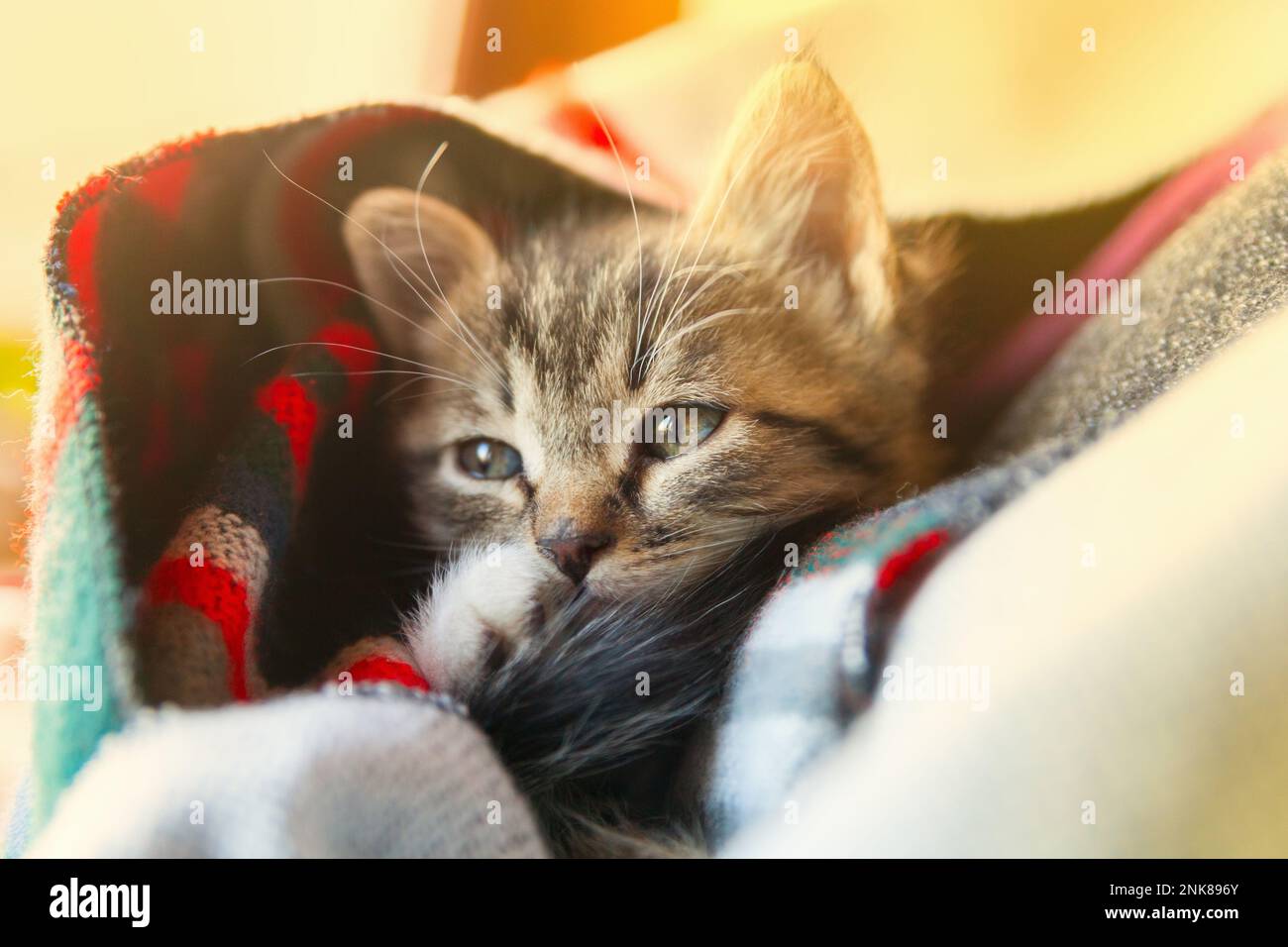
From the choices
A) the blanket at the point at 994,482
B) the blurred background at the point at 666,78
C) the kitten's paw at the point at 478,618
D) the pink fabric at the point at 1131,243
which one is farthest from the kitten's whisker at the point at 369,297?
the pink fabric at the point at 1131,243

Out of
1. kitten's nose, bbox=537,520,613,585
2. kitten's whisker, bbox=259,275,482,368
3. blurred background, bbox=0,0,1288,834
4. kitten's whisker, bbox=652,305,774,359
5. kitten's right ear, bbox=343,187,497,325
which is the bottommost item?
kitten's nose, bbox=537,520,613,585

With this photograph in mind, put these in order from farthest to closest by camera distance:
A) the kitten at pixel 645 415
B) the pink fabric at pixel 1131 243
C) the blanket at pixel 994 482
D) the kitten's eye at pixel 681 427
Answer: the pink fabric at pixel 1131 243, the kitten's eye at pixel 681 427, the kitten at pixel 645 415, the blanket at pixel 994 482

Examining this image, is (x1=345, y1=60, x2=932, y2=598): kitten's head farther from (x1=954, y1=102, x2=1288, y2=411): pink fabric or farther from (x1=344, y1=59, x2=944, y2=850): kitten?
(x1=954, y1=102, x2=1288, y2=411): pink fabric

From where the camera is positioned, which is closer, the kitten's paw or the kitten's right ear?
the kitten's paw

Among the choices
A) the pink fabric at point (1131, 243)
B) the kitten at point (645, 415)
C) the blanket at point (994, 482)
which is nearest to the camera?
the blanket at point (994, 482)

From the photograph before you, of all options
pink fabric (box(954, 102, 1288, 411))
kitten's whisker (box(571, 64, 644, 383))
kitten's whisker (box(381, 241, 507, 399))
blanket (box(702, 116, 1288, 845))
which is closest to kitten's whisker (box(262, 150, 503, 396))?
kitten's whisker (box(381, 241, 507, 399))

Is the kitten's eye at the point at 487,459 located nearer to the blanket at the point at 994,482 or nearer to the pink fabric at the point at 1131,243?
the blanket at the point at 994,482

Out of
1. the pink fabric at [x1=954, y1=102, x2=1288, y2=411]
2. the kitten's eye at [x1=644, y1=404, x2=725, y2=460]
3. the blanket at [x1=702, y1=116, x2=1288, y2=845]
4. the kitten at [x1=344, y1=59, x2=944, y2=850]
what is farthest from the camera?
the pink fabric at [x1=954, y1=102, x2=1288, y2=411]

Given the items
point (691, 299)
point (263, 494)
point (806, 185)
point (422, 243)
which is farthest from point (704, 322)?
point (263, 494)
